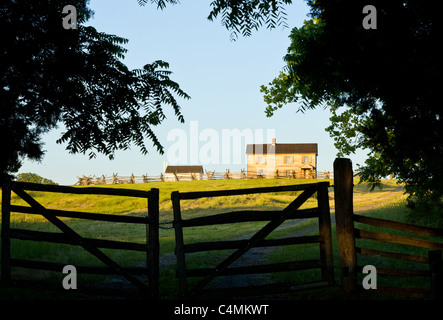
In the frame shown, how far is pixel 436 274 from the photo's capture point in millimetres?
7156

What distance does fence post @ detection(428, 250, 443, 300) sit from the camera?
7129 millimetres

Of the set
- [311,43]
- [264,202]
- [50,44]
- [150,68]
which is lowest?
[264,202]

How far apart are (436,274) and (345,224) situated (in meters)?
1.84

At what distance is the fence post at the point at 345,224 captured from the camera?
738 centimetres

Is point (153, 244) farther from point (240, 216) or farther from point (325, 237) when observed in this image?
point (325, 237)

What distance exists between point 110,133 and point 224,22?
111 inches

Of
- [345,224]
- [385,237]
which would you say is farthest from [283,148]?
[345,224]

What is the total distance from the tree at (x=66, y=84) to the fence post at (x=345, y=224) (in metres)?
3.34

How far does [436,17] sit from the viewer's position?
29.4 feet

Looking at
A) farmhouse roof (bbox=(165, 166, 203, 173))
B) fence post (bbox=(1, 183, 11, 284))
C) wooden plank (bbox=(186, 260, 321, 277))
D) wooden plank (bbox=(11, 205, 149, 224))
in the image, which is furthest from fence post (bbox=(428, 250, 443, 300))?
farmhouse roof (bbox=(165, 166, 203, 173))

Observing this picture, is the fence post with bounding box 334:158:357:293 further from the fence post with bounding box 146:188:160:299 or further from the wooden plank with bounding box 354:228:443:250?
the fence post with bounding box 146:188:160:299

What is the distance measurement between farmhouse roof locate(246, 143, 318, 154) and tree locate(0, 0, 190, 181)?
6607cm

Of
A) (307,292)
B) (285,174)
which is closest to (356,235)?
(307,292)

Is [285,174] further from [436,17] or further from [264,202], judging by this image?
[436,17]
